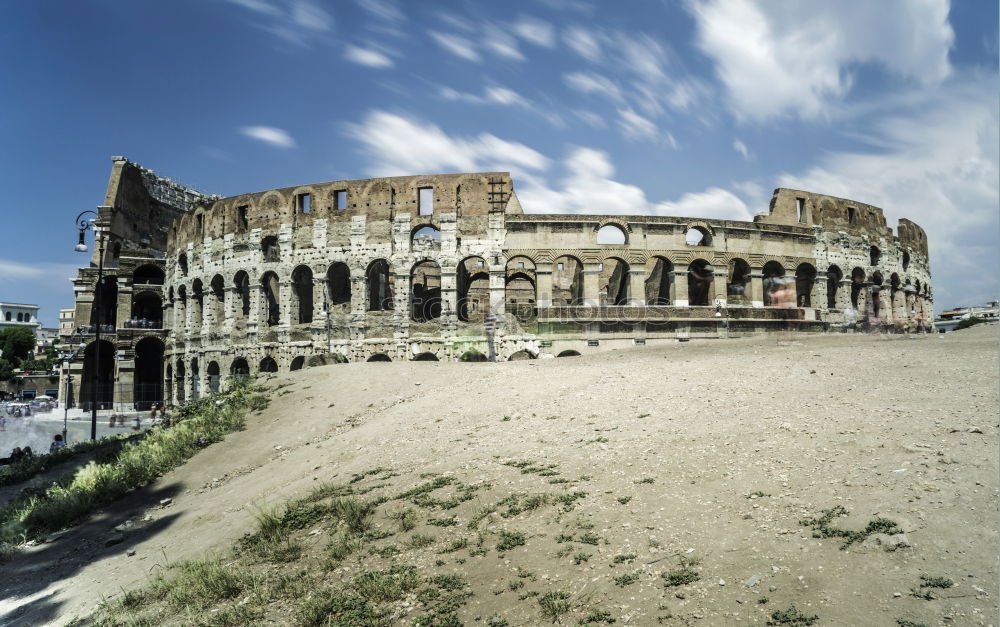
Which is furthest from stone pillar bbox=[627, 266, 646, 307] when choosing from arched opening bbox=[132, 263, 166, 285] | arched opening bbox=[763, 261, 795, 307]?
arched opening bbox=[132, 263, 166, 285]

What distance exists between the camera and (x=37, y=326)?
106188mm

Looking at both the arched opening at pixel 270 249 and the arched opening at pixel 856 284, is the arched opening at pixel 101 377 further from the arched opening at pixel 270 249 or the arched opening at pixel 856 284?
the arched opening at pixel 856 284

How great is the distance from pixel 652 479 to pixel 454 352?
19.6m

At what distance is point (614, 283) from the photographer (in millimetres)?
31172

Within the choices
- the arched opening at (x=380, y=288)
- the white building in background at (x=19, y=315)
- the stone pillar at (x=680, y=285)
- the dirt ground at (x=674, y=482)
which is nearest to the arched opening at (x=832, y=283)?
the stone pillar at (x=680, y=285)

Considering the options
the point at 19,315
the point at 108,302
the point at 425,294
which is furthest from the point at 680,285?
the point at 19,315

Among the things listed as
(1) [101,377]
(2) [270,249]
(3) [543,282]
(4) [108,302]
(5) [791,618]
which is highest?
(2) [270,249]

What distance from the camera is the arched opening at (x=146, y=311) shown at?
34.3 m

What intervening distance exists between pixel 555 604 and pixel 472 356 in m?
21.2

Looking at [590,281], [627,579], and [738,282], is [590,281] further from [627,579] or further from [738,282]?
[627,579]

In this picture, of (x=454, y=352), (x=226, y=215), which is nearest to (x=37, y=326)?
(x=226, y=215)

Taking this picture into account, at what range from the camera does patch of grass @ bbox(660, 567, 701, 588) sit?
479 cm

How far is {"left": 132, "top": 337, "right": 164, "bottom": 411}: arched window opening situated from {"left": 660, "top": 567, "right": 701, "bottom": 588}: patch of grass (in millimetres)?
37414

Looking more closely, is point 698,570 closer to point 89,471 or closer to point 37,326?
point 89,471
